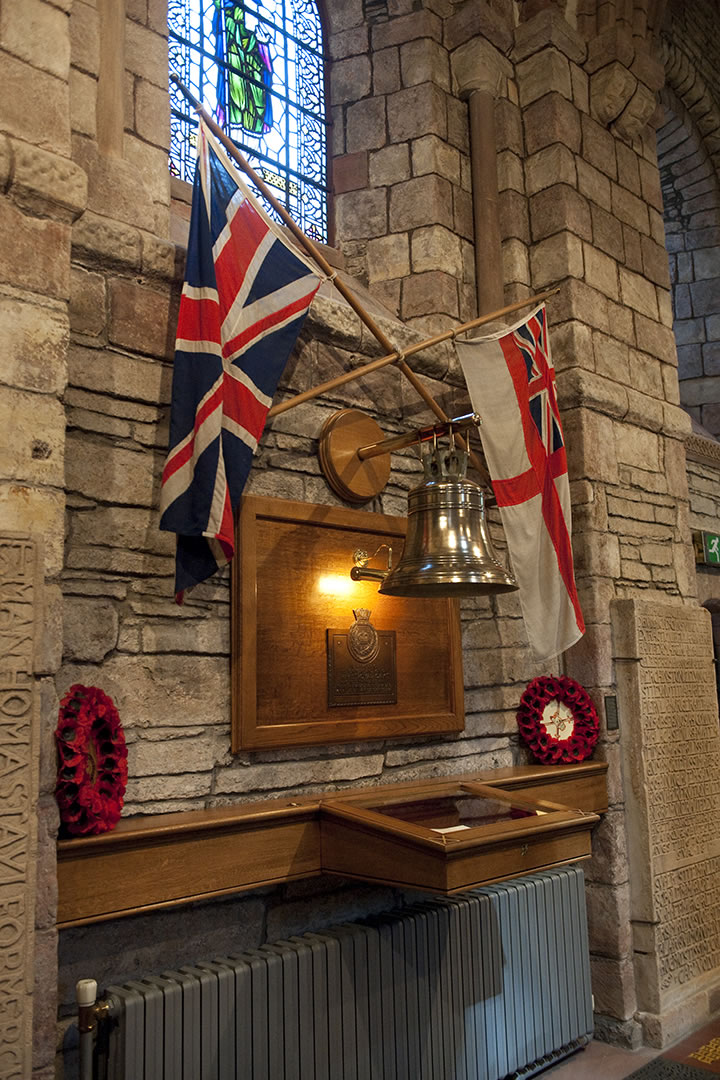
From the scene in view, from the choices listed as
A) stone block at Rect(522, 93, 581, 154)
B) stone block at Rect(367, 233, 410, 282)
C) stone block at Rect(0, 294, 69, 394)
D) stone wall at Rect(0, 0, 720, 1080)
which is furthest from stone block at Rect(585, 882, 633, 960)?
stone block at Rect(522, 93, 581, 154)

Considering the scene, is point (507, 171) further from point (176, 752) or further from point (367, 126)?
point (176, 752)

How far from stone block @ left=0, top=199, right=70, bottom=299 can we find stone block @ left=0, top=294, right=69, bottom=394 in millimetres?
56

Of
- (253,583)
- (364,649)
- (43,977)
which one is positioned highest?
(253,583)

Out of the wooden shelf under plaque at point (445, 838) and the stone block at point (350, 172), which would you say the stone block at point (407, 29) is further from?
the wooden shelf under plaque at point (445, 838)

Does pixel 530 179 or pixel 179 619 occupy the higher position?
pixel 530 179

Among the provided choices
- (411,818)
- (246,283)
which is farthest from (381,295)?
(411,818)

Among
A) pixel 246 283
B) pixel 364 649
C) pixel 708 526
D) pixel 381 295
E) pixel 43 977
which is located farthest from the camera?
pixel 708 526

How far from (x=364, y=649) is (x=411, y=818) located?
2.52ft

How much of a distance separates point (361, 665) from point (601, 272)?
258 centimetres

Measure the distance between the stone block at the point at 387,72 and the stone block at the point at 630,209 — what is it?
1.30 meters

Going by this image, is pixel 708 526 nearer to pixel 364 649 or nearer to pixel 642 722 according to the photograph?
pixel 642 722

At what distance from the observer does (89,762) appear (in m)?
2.42

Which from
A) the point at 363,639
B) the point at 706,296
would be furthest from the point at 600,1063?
the point at 706,296

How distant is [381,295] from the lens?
4480 mm
